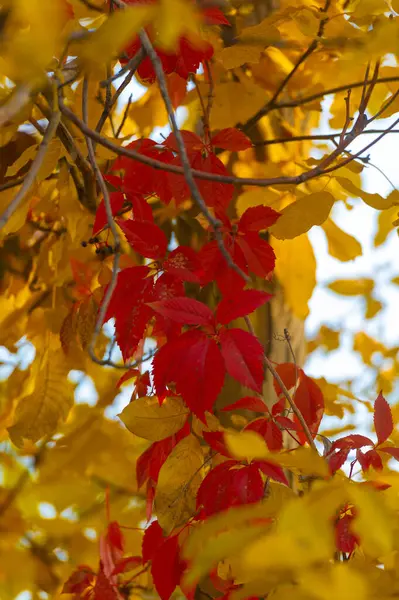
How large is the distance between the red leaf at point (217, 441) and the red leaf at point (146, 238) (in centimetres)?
20

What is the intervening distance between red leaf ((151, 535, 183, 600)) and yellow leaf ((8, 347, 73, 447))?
0.98 ft

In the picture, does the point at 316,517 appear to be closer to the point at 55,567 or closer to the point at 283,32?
the point at 283,32

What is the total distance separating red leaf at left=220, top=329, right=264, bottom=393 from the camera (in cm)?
56

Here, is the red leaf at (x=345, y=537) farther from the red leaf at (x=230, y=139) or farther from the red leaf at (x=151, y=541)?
the red leaf at (x=230, y=139)

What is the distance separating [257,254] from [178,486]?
0.26 m

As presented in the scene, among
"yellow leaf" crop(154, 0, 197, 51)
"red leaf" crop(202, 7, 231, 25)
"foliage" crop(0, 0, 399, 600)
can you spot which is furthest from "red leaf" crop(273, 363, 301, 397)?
"yellow leaf" crop(154, 0, 197, 51)

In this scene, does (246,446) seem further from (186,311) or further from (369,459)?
(369,459)

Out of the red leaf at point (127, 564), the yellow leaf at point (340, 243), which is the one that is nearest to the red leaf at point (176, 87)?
the yellow leaf at point (340, 243)

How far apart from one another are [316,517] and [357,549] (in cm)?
35

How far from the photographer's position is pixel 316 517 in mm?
354

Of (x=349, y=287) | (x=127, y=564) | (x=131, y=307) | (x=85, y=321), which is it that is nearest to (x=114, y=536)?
(x=127, y=564)

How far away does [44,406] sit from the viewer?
95 centimetres

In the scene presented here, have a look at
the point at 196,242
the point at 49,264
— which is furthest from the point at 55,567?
the point at 196,242

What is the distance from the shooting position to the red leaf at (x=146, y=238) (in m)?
0.69
